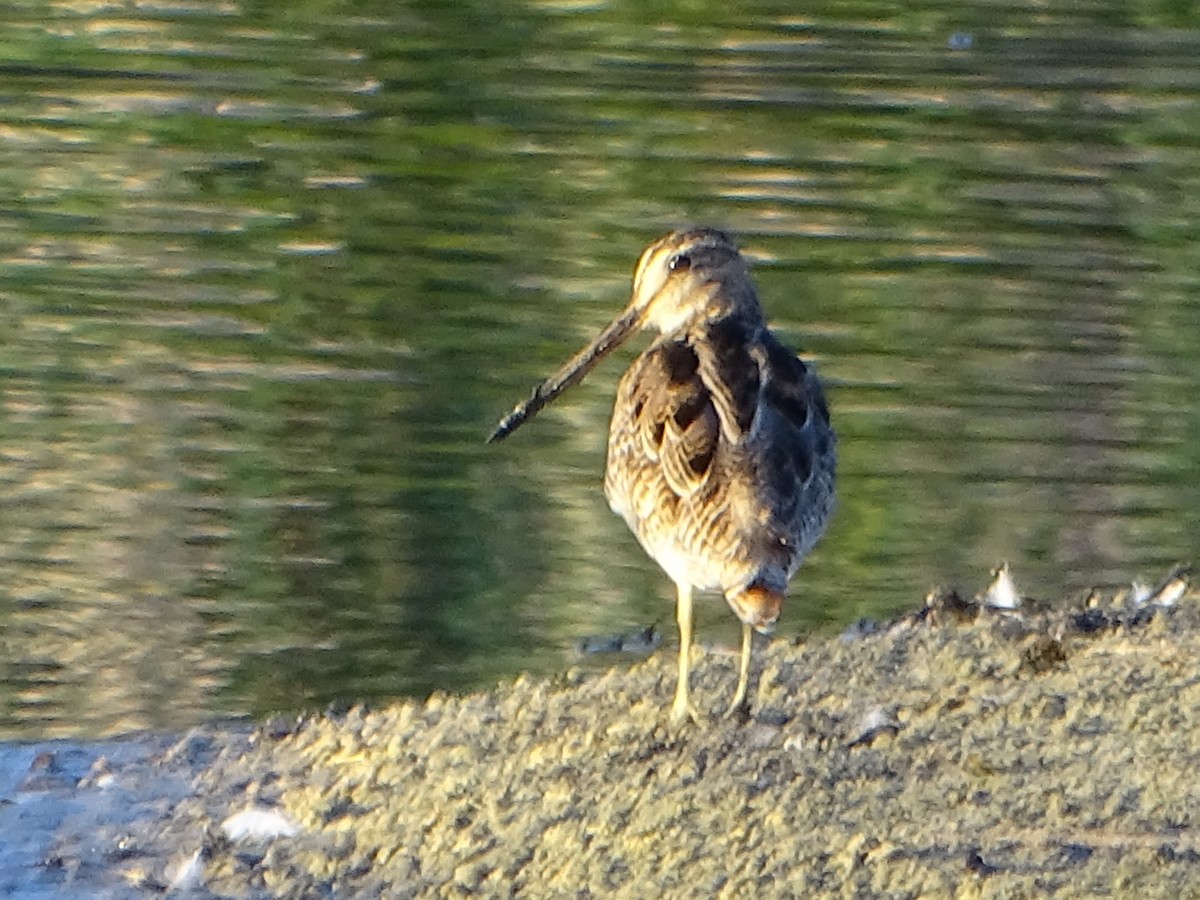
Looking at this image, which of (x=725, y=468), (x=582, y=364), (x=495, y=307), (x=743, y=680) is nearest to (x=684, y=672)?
(x=743, y=680)

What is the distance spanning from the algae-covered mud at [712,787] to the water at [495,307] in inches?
39.8

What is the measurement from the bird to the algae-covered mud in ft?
1.04

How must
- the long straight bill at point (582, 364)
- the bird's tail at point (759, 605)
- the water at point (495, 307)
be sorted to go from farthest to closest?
the water at point (495, 307)
the long straight bill at point (582, 364)
the bird's tail at point (759, 605)

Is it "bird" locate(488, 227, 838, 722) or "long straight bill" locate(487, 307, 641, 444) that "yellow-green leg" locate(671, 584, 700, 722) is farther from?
"long straight bill" locate(487, 307, 641, 444)

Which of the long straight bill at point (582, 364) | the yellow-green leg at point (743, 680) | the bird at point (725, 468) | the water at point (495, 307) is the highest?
the bird at point (725, 468)

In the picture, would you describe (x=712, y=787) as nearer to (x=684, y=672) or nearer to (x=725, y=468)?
(x=684, y=672)

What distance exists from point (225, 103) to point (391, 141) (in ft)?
4.04

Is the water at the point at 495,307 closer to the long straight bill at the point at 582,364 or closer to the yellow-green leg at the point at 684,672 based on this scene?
the long straight bill at the point at 582,364

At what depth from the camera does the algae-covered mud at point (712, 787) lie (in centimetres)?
553

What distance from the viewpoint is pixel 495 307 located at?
12.4 m

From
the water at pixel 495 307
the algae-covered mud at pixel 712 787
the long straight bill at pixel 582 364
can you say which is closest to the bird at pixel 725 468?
the algae-covered mud at pixel 712 787

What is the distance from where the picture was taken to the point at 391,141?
16156 millimetres

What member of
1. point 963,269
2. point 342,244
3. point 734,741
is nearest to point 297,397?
point 342,244

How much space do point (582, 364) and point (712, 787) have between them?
7.66ft
